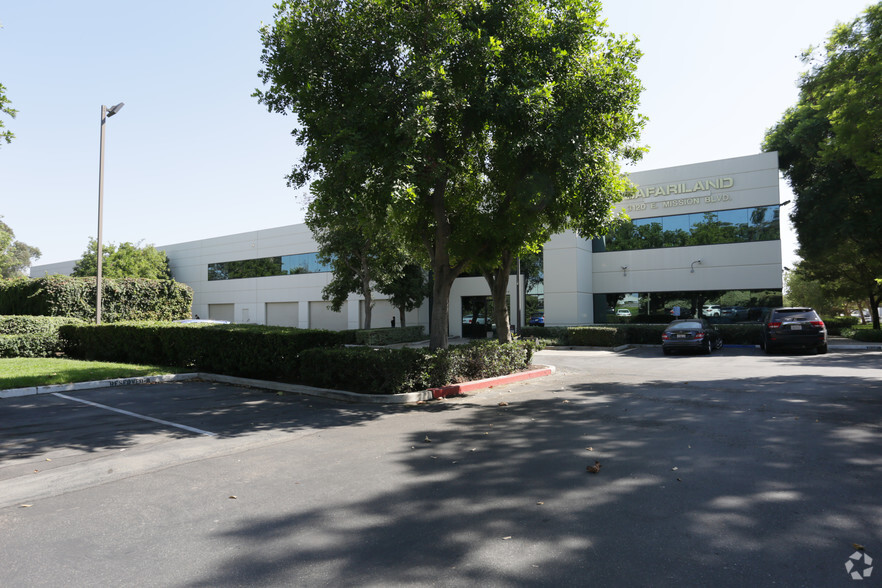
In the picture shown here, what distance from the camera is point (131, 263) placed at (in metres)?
45.3

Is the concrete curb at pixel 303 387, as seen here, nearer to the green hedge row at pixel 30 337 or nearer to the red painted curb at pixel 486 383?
the red painted curb at pixel 486 383

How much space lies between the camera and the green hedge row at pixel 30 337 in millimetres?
16828

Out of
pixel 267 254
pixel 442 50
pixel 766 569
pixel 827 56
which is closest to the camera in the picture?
pixel 766 569

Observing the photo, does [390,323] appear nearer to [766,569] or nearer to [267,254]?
[267,254]

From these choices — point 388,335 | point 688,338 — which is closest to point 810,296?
point 688,338

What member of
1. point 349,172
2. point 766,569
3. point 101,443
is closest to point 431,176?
point 349,172

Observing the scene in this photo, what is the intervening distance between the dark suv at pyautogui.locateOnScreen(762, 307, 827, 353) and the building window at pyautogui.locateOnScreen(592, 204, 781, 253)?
798cm

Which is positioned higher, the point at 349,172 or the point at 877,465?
the point at 349,172

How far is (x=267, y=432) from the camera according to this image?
23.0 ft

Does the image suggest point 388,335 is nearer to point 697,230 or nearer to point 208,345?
point 208,345

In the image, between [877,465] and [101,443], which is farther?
[101,443]

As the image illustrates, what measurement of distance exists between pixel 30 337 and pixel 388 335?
15.9m

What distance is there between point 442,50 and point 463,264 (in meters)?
5.05

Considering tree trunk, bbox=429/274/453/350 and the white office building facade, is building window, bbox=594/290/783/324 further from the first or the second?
tree trunk, bbox=429/274/453/350
